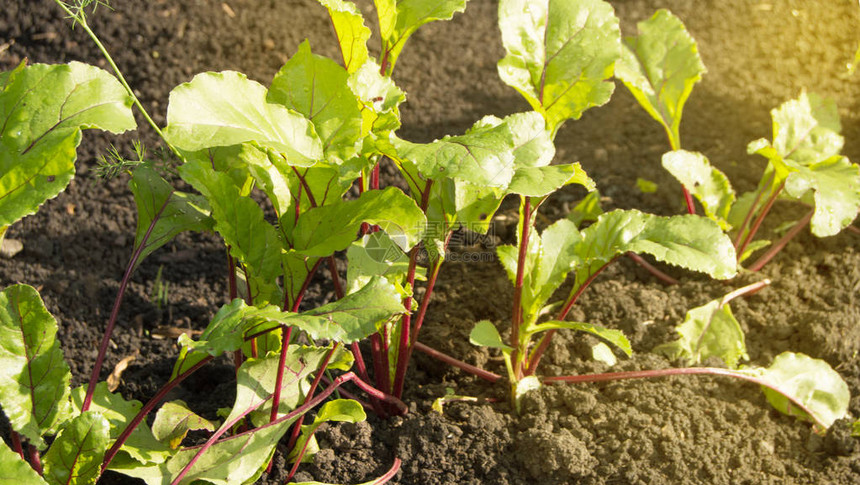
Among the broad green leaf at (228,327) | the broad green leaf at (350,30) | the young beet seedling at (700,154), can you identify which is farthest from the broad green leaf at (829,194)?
the broad green leaf at (228,327)

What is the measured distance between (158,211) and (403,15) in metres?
0.68

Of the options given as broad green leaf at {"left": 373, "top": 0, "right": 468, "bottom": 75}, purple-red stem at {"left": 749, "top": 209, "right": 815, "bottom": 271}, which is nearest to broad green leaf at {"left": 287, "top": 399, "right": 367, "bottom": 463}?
broad green leaf at {"left": 373, "top": 0, "right": 468, "bottom": 75}

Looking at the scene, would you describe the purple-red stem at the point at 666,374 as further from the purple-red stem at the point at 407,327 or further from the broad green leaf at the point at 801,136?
the broad green leaf at the point at 801,136

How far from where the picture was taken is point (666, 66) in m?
2.38

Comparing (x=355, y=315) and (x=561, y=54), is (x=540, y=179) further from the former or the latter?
(x=561, y=54)

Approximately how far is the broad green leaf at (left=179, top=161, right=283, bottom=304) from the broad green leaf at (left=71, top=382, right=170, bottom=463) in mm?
388

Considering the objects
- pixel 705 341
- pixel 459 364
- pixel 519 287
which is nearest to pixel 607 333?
pixel 519 287

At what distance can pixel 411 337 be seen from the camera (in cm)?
187

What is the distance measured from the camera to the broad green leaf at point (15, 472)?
4.21ft

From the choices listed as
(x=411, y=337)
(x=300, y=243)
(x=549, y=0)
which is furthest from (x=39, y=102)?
(x=549, y=0)

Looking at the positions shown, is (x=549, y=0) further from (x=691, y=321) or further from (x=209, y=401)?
(x=209, y=401)

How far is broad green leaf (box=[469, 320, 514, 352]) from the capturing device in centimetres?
179

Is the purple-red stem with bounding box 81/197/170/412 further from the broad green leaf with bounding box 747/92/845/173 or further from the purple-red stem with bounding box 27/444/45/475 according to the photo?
the broad green leaf with bounding box 747/92/845/173

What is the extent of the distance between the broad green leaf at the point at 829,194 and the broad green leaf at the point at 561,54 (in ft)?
1.92
